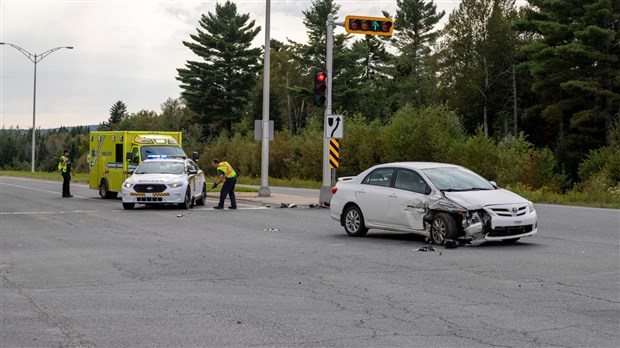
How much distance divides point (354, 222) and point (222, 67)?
6661cm

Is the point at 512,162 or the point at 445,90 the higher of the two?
the point at 445,90

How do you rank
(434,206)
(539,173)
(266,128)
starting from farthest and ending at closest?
(539,173)
(266,128)
(434,206)

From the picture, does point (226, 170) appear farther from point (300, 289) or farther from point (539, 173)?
point (539, 173)

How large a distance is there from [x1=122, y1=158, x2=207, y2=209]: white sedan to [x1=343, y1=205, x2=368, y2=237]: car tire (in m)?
9.30

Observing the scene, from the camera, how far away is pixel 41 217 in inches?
893

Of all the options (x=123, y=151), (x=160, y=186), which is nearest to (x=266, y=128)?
(x=123, y=151)

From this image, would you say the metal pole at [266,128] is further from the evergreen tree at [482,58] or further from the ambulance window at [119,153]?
the evergreen tree at [482,58]

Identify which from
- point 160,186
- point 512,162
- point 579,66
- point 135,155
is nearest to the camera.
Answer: point 160,186

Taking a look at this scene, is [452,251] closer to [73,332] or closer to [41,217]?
[73,332]

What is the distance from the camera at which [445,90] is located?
252ft

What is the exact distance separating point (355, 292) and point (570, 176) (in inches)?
1953

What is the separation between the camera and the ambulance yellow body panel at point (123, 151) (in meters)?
30.2

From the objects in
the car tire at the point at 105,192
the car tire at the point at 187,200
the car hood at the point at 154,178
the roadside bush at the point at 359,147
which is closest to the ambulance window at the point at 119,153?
the car tire at the point at 105,192

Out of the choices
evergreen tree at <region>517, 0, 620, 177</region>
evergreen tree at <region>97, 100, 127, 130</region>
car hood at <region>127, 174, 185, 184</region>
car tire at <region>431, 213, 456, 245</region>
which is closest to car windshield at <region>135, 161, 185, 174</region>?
car hood at <region>127, 174, 185, 184</region>
